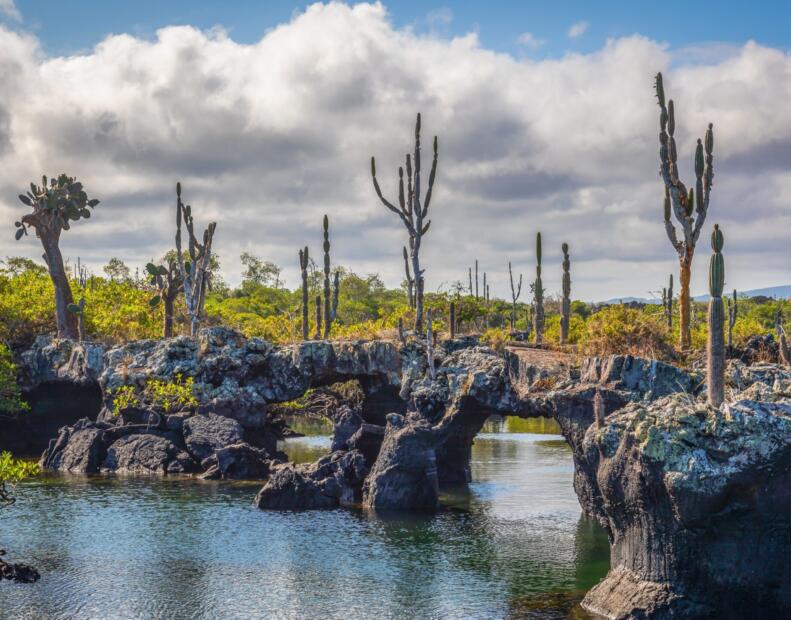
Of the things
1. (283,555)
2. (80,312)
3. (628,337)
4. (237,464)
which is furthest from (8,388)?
(628,337)

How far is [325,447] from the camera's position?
161ft

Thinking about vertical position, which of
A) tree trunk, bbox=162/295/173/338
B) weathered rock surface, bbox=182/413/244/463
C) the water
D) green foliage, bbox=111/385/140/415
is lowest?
the water

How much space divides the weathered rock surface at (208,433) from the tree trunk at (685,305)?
18725 millimetres

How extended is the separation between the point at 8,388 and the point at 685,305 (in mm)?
30715

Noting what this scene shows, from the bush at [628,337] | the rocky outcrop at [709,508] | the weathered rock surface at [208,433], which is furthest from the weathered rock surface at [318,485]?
the rocky outcrop at [709,508]

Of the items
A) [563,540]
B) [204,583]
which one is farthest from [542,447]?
[204,583]

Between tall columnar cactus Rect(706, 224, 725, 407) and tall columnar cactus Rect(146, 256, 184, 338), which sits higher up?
tall columnar cactus Rect(146, 256, 184, 338)

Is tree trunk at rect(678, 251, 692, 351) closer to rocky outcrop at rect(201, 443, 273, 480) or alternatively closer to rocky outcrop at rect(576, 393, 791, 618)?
rocky outcrop at rect(576, 393, 791, 618)

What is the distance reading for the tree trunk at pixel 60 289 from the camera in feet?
167

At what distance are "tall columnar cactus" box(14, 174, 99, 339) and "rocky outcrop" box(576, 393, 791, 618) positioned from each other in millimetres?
38708

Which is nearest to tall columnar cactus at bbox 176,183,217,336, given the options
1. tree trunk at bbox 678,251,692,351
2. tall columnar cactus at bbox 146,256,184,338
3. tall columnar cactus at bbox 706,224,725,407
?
tall columnar cactus at bbox 146,256,184,338

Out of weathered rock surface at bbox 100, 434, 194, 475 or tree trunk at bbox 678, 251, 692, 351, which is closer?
tree trunk at bbox 678, 251, 692, 351

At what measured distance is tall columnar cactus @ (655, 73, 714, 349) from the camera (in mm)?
30891

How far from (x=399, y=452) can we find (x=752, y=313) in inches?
2190
